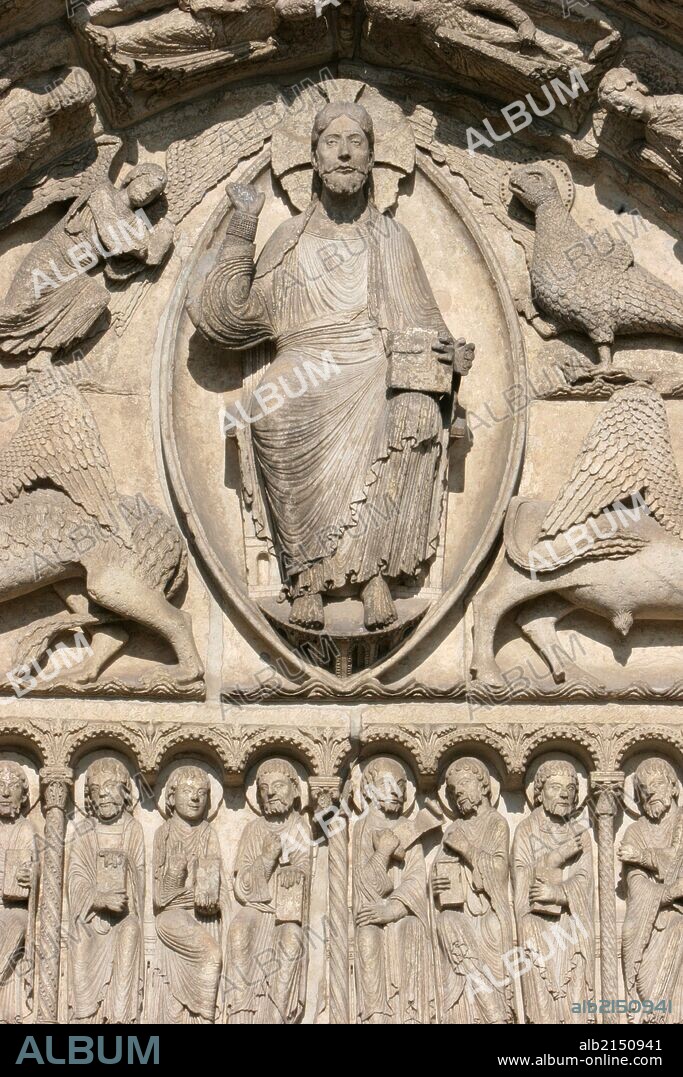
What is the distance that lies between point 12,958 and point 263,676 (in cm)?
166

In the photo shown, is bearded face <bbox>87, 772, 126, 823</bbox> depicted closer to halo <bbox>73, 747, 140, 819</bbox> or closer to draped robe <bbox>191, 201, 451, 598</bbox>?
halo <bbox>73, 747, 140, 819</bbox>

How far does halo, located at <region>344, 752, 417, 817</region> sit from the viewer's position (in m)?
10.1

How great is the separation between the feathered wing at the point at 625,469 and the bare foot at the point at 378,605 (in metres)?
0.79

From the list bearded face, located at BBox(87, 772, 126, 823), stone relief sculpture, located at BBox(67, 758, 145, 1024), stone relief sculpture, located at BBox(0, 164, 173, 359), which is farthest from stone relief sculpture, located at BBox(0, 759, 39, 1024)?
stone relief sculpture, located at BBox(0, 164, 173, 359)

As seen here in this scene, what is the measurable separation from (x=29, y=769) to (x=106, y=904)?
74 centimetres

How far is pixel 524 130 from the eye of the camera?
10.9 m

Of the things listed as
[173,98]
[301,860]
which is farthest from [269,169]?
[301,860]

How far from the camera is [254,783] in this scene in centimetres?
1011

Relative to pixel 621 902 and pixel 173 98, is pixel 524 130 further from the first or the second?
pixel 621 902

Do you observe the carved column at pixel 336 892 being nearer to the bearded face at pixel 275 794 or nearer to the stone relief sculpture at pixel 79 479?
the bearded face at pixel 275 794

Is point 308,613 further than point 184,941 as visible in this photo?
Yes

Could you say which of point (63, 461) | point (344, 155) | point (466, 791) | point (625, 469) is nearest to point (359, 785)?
point (466, 791)

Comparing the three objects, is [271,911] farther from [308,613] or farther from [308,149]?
[308,149]

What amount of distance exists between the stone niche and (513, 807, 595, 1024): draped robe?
0.02m
